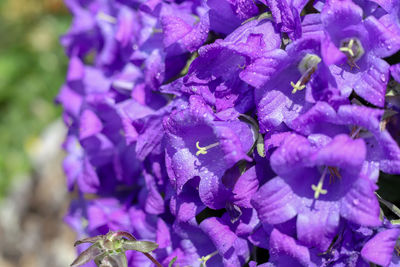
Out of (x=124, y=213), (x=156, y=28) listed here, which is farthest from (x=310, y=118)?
(x=124, y=213)

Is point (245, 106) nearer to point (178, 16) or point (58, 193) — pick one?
point (178, 16)

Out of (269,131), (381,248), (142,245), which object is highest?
(269,131)

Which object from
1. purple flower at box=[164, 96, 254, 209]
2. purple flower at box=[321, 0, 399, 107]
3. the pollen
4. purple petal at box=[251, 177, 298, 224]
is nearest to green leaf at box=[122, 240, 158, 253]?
purple flower at box=[164, 96, 254, 209]

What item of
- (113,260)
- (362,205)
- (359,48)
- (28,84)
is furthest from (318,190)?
(28,84)

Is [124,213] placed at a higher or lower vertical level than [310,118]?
lower

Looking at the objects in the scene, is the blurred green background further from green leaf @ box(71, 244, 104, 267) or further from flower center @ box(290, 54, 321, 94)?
flower center @ box(290, 54, 321, 94)

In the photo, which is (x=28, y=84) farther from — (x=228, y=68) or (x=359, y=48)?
(x=359, y=48)

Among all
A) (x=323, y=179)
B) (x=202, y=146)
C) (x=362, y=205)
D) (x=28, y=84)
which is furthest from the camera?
(x=28, y=84)
